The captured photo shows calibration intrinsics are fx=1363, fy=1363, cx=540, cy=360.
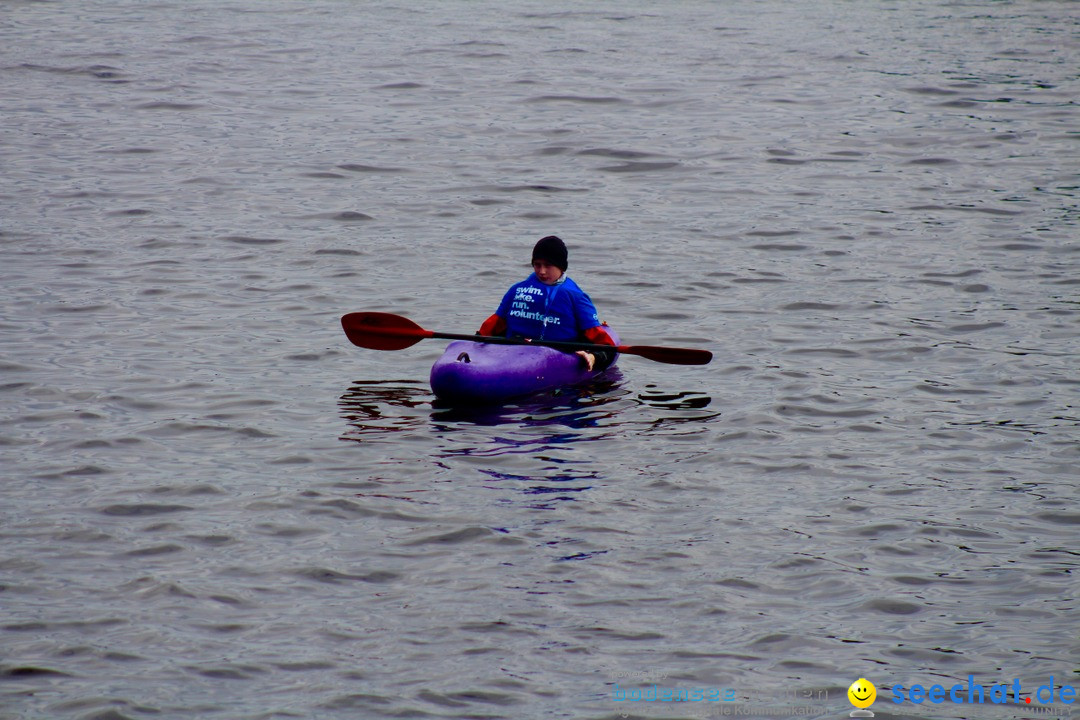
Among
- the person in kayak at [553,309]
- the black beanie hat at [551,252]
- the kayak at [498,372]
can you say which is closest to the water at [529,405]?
the kayak at [498,372]

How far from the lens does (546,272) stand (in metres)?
10.4

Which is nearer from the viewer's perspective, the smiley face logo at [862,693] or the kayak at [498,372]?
the smiley face logo at [862,693]

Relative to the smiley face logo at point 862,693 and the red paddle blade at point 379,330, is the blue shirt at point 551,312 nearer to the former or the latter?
the red paddle blade at point 379,330

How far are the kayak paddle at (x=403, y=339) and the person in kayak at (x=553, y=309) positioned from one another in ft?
0.43

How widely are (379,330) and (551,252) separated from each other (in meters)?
1.52

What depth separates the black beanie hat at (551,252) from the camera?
10312mm

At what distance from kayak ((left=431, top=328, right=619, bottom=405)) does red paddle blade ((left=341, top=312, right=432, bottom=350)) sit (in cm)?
54

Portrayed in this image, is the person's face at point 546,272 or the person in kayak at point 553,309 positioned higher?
the person's face at point 546,272

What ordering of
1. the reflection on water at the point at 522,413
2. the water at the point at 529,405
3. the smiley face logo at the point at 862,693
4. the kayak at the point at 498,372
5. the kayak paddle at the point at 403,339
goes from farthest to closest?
the kayak paddle at the point at 403,339 → the kayak at the point at 498,372 → the reflection on water at the point at 522,413 → the water at the point at 529,405 → the smiley face logo at the point at 862,693

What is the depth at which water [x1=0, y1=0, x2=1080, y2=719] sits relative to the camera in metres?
6.53

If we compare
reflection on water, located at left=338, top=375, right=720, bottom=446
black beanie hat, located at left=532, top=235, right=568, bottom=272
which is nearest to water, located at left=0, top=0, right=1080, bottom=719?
→ reflection on water, located at left=338, top=375, right=720, bottom=446

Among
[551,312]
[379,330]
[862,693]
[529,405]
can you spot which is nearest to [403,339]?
[379,330]

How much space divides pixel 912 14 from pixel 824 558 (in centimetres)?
2268

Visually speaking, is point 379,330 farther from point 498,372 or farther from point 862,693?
point 862,693
